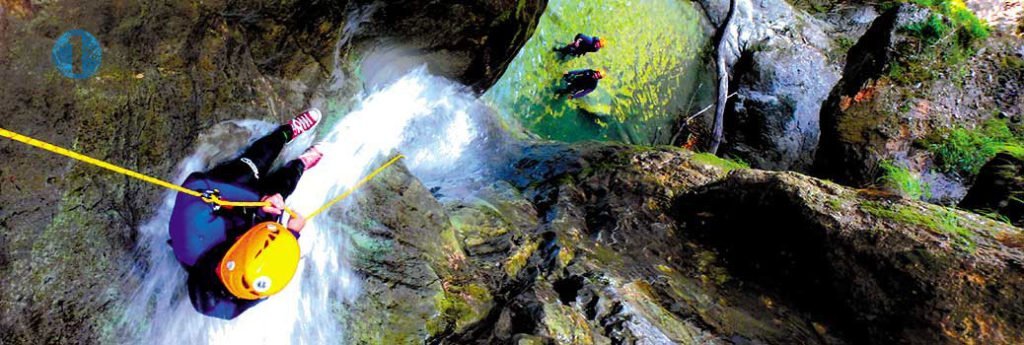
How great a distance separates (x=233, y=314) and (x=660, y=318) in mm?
2734

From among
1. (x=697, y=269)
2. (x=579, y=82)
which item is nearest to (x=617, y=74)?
(x=579, y=82)

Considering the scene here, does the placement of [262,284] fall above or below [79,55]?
below

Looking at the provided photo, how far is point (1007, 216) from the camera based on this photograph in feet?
14.7

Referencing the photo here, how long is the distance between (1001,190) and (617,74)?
567cm

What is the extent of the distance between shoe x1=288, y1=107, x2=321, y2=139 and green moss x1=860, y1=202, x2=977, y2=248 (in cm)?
429

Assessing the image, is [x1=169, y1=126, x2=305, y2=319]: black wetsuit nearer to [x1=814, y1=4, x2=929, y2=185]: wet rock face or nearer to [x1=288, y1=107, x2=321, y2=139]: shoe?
[x1=288, y1=107, x2=321, y2=139]: shoe

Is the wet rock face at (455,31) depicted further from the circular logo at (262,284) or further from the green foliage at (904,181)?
the green foliage at (904,181)

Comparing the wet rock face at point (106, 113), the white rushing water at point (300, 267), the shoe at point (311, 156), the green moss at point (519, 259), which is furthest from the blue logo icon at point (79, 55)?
the green moss at point (519, 259)

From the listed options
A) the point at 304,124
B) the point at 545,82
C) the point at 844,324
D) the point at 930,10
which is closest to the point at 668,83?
the point at 545,82

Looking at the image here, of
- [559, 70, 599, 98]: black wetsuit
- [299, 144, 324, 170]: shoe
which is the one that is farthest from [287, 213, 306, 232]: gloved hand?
[559, 70, 599, 98]: black wetsuit

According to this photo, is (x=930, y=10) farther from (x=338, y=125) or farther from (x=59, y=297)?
(x=59, y=297)

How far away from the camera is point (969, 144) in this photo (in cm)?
734

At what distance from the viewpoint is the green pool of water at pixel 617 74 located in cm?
841

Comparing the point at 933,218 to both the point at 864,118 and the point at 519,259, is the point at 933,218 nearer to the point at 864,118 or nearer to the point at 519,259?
the point at 519,259
